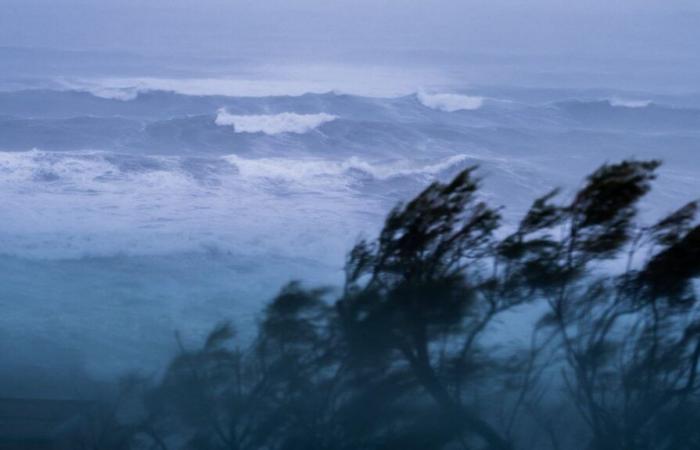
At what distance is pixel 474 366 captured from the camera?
629cm

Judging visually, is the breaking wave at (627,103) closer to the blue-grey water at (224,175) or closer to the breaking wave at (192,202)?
the blue-grey water at (224,175)

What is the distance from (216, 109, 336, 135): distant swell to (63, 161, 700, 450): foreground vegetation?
1537 cm

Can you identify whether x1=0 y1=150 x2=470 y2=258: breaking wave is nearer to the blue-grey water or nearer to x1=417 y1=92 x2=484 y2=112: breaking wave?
the blue-grey water

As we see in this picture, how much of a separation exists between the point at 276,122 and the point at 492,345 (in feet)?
53.7

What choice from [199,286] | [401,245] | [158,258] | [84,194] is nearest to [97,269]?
[158,258]

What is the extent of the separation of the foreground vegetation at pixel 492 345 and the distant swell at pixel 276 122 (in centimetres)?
1537

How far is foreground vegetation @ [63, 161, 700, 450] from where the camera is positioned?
20.1 feet

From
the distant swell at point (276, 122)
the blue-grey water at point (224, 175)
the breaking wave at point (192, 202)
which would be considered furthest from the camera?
the distant swell at point (276, 122)

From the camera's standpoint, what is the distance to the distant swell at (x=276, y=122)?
70.9 feet

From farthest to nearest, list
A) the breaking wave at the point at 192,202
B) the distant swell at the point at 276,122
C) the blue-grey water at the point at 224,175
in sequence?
the distant swell at the point at 276,122 → the breaking wave at the point at 192,202 → the blue-grey water at the point at 224,175

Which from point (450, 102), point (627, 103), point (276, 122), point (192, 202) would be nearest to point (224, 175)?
point (192, 202)

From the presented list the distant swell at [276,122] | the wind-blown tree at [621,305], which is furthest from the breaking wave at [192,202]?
the wind-blown tree at [621,305]

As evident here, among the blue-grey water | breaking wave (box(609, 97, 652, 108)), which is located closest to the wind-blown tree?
the blue-grey water

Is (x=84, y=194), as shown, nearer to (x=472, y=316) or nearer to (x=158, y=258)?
(x=158, y=258)
